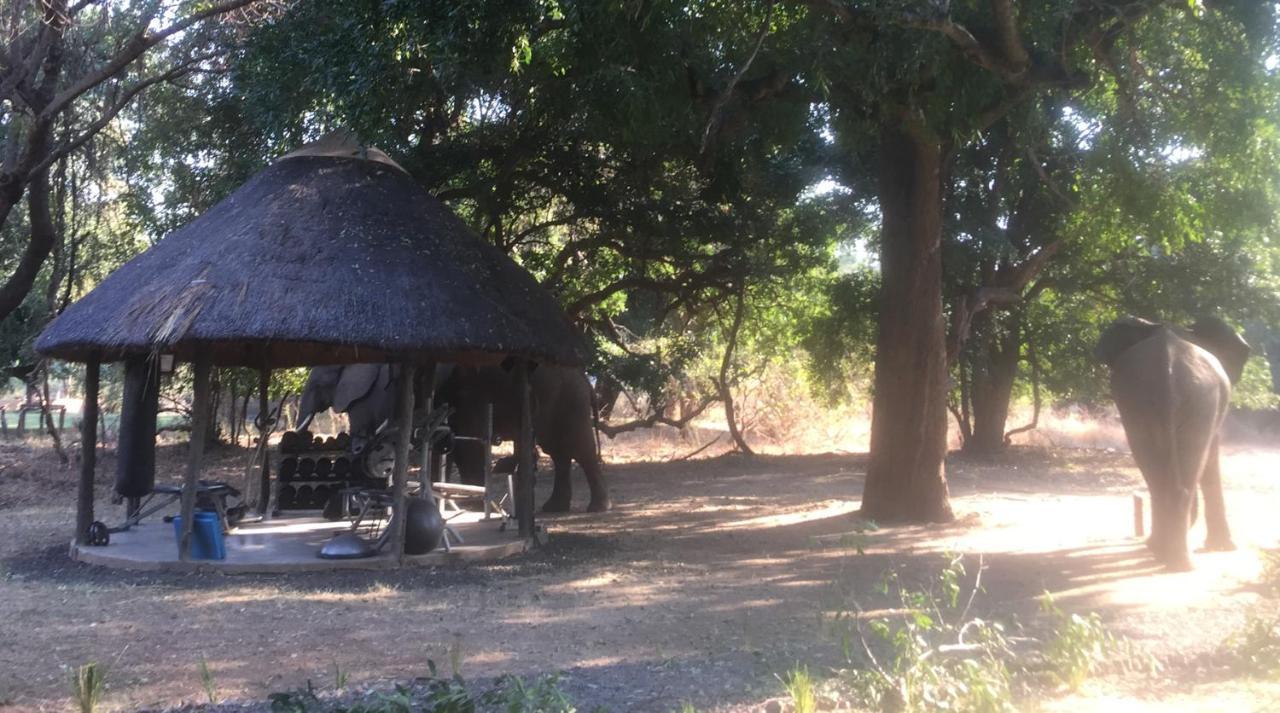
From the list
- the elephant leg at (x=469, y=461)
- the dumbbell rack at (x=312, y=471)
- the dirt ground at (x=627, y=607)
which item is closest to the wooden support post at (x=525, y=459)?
the dirt ground at (x=627, y=607)

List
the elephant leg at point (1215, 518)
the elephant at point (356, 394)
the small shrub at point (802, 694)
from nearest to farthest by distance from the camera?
the small shrub at point (802, 694), the elephant leg at point (1215, 518), the elephant at point (356, 394)

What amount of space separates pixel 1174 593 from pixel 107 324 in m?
8.86

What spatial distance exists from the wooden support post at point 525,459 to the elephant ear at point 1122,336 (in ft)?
18.3

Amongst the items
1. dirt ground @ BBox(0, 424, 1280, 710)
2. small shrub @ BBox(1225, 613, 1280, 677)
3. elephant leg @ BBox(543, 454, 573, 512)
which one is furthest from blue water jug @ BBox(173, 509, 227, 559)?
small shrub @ BBox(1225, 613, 1280, 677)

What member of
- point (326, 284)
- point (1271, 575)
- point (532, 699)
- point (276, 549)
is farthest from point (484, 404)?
point (532, 699)

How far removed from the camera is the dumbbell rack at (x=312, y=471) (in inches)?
484

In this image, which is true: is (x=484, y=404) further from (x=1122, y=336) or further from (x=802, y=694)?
(x=802, y=694)

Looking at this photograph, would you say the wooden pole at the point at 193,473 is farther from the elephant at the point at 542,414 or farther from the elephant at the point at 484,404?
the elephant at the point at 542,414

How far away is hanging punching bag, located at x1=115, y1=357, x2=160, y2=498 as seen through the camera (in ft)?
32.2

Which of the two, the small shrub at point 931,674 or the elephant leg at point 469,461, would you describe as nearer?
the small shrub at point 931,674

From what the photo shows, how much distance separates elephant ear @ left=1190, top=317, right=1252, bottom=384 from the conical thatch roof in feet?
20.5

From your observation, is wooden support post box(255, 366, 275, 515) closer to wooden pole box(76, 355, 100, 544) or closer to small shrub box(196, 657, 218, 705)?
wooden pole box(76, 355, 100, 544)

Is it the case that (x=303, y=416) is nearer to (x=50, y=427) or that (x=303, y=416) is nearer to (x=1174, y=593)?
(x=50, y=427)

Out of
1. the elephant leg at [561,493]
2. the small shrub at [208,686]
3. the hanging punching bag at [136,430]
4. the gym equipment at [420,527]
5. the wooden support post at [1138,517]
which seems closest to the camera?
the small shrub at [208,686]
